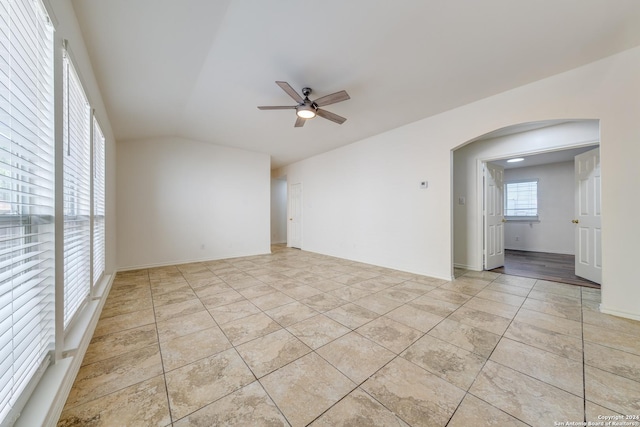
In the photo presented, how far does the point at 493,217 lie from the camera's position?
14.5ft

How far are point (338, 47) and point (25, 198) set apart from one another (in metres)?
2.56

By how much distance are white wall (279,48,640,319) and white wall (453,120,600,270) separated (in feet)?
0.31

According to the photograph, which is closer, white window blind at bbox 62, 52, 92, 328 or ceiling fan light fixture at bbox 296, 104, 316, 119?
white window blind at bbox 62, 52, 92, 328

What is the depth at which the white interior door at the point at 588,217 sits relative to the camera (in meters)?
3.36

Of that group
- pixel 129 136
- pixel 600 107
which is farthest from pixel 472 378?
pixel 129 136

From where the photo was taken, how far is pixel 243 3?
5.87ft

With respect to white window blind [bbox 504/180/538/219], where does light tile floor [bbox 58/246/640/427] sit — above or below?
below

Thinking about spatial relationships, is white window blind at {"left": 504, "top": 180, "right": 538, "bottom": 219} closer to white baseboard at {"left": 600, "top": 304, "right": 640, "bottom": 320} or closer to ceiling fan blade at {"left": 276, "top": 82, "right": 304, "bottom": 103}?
white baseboard at {"left": 600, "top": 304, "right": 640, "bottom": 320}

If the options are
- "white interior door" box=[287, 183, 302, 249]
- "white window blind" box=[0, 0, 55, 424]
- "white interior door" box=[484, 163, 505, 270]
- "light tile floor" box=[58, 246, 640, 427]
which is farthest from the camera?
"white interior door" box=[287, 183, 302, 249]

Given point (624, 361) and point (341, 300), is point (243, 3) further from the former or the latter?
point (624, 361)

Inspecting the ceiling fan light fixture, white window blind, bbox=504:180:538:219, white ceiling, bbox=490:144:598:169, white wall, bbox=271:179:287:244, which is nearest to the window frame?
white window blind, bbox=504:180:538:219

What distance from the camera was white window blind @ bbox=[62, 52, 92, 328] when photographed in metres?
1.65

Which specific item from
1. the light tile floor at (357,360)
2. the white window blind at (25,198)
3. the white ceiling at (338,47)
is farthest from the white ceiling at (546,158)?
the white window blind at (25,198)

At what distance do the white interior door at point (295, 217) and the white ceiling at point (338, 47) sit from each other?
375cm
